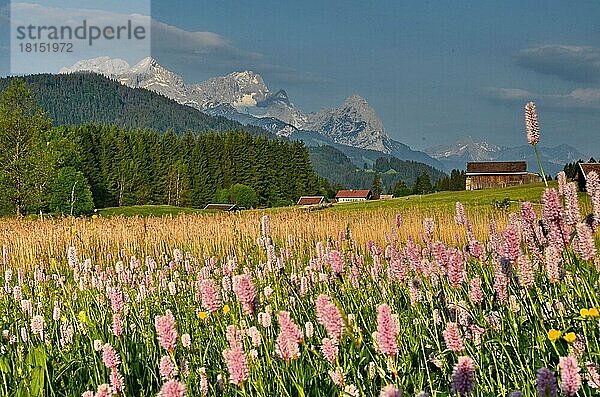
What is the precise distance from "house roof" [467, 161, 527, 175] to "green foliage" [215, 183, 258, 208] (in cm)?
3428

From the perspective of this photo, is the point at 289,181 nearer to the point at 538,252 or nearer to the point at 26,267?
the point at 26,267

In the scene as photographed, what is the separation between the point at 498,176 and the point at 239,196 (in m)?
40.0

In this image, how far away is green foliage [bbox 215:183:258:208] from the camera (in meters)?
87.0

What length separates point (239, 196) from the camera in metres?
87.5

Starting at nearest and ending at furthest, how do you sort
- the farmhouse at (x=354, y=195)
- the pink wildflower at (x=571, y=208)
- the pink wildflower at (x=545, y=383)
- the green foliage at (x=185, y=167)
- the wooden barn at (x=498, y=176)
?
the pink wildflower at (x=545, y=383) < the pink wildflower at (x=571, y=208) < the green foliage at (x=185, y=167) < the wooden barn at (x=498, y=176) < the farmhouse at (x=354, y=195)

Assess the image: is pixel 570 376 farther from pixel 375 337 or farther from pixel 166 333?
pixel 166 333

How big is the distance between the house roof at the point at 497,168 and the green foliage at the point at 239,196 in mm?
34281

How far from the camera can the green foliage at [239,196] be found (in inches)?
3425

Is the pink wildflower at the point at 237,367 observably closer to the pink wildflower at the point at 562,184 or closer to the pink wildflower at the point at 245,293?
the pink wildflower at the point at 245,293

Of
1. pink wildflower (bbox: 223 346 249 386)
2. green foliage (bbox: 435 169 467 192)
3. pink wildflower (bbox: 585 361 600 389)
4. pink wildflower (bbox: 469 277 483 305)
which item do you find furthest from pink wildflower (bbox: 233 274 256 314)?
green foliage (bbox: 435 169 467 192)

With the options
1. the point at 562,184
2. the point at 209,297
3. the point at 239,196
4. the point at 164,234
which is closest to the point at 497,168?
the point at 239,196

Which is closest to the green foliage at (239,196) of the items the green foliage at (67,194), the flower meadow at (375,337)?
the green foliage at (67,194)

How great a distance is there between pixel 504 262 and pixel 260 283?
326 centimetres

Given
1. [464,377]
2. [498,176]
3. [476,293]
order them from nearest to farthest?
[464,377]
[476,293]
[498,176]
